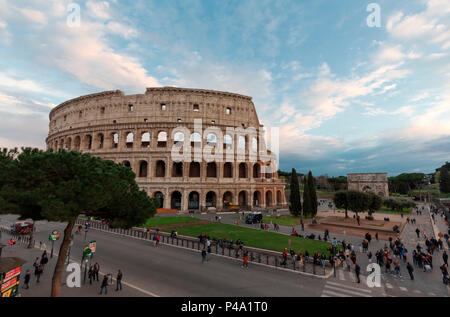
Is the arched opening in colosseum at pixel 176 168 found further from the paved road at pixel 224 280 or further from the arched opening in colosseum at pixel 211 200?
the paved road at pixel 224 280

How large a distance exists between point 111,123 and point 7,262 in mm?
39563

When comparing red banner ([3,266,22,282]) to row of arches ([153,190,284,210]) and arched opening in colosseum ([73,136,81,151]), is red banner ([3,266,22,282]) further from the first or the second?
arched opening in colosseum ([73,136,81,151])

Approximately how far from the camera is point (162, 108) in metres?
44.4

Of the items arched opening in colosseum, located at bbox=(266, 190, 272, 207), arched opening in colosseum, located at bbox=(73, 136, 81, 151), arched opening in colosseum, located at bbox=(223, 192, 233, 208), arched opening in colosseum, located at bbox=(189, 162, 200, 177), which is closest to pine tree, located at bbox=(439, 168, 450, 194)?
arched opening in colosseum, located at bbox=(266, 190, 272, 207)

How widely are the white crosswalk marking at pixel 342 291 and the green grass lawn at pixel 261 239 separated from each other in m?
5.51

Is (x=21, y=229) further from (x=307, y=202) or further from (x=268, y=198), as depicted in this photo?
(x=268, y=198)

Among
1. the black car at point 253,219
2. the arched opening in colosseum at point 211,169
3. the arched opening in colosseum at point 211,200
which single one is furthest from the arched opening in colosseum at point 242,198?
the black car at point 253,219

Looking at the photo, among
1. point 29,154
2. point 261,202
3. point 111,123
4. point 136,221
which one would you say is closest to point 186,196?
point 261,202

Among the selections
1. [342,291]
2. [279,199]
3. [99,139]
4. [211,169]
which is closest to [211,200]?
[211,169]

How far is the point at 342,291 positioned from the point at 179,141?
3802 centimetres

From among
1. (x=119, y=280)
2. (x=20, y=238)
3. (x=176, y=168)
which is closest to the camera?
(x=119, y=280)

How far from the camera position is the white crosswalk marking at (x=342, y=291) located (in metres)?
11.2

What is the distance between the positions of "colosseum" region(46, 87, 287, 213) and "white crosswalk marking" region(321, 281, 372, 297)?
98.3ft
